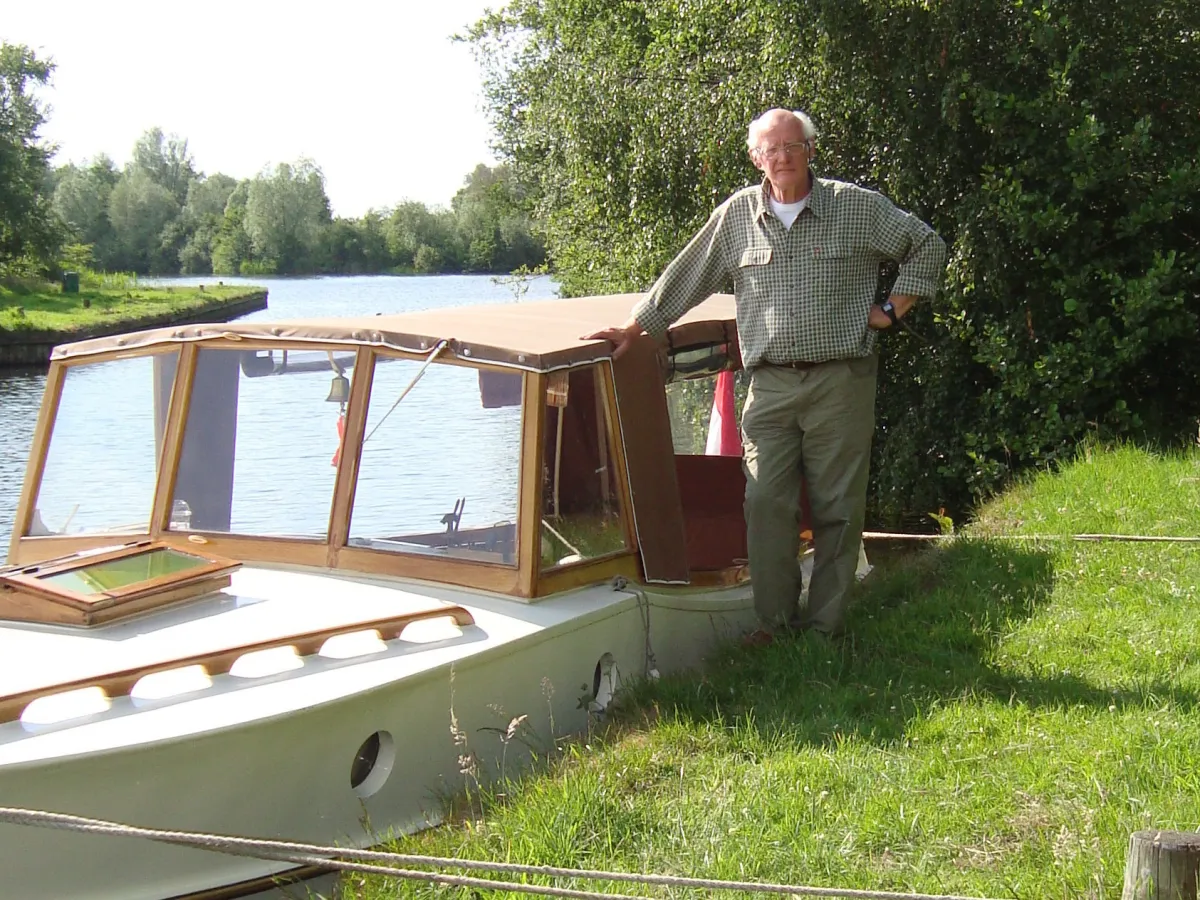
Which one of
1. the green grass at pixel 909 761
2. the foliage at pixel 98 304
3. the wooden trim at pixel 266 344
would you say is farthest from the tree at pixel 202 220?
the green grass at pixel 909 761

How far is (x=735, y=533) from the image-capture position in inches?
291

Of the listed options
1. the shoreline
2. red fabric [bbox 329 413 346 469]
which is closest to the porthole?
red fabric [bbox 329 413 346 469]

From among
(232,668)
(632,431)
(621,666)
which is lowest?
(621,666)

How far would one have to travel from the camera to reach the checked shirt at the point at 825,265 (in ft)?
18.2

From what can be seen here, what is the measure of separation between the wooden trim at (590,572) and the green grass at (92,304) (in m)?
35.7

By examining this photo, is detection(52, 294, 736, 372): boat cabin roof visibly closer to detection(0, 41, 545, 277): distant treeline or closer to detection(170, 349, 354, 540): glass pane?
detection(170, 349, 354, 540): glass pane

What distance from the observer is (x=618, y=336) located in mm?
5941

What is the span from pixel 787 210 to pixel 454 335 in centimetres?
142

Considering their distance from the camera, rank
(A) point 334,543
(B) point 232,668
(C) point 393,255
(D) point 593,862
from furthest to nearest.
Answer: (C) point 393,255
(A) point 334,543
(B) point 232,668
(D) point 593,862

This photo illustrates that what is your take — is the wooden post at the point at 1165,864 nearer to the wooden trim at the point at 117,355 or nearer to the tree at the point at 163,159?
the wooden trim at the point at 117,355

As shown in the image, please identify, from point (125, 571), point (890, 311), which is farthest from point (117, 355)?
point (890, 311)

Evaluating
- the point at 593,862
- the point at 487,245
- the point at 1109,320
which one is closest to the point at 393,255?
the point at 487,245

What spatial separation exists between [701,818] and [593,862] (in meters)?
0.39

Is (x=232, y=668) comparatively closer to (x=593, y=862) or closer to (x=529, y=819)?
(x=529, y=819)
